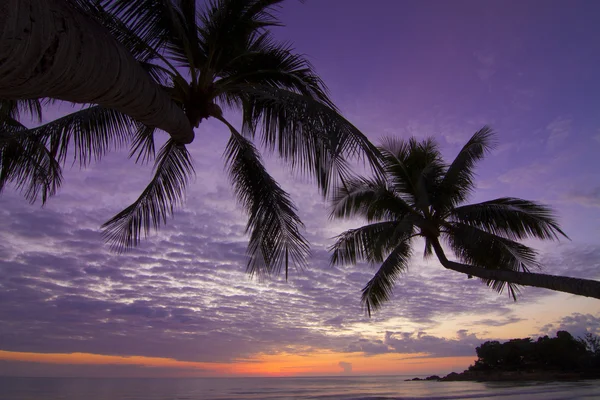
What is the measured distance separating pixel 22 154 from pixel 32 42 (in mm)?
5753

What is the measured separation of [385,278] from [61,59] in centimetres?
1146

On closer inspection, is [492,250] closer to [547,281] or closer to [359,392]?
[547,281]

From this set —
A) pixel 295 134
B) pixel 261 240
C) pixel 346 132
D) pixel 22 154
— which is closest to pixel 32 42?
pixel 346 132

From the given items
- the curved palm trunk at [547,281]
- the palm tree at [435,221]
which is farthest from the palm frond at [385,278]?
the curved palm trunk at [547,281]

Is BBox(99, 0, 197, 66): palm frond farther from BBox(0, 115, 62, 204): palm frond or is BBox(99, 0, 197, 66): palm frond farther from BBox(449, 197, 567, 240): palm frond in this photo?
BBox(449, 197, 567, 240): palm frond

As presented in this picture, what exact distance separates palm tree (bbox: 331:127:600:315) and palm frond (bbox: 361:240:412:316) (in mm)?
30

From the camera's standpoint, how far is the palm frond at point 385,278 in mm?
12148

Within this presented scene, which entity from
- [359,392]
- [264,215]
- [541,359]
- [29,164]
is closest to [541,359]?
[541,359]

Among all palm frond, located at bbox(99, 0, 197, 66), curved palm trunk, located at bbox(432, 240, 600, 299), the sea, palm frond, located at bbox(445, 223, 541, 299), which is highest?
palm frond, located at bbox(99, 0, 197, 66)

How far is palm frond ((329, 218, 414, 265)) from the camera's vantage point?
11.6 m

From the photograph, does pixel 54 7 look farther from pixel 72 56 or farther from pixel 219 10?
pixel 219 10

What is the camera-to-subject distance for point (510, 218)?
1006 cm

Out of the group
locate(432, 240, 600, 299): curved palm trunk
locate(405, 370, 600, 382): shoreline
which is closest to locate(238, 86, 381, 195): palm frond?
locate(432, 240, 600, 299): curved palm trunk

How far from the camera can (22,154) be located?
20.8 feet
